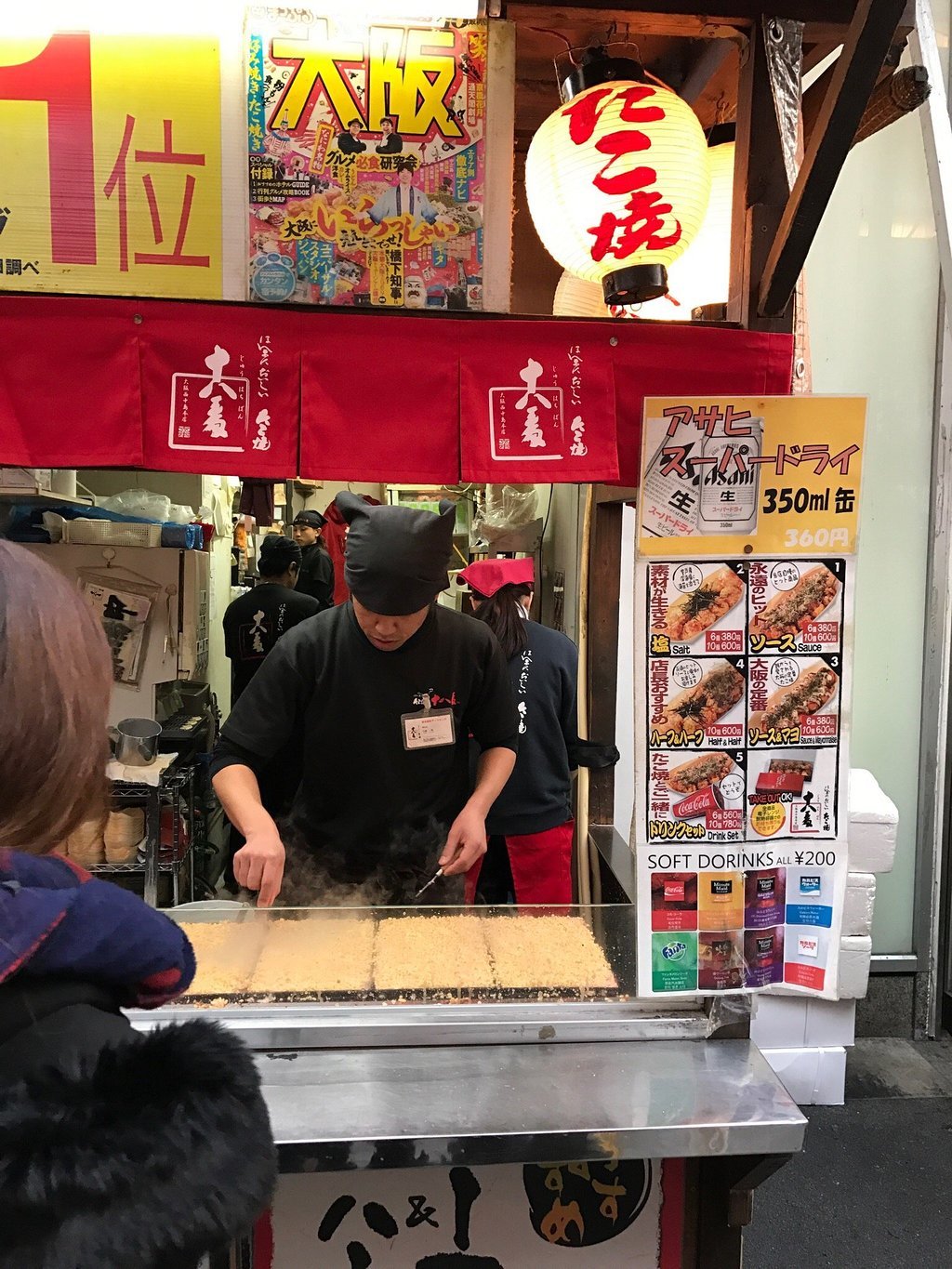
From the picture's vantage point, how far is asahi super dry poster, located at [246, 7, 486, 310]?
261 cm

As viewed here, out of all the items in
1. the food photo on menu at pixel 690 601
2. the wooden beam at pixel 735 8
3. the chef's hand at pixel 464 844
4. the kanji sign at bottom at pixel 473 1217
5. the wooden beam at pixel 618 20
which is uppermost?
the wooden beam at pixel 735 8

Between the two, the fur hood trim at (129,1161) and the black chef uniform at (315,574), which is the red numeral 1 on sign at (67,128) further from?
the black chef uniform at (315,574)

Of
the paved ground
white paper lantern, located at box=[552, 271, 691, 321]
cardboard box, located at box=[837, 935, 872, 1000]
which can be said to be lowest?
the paved ground

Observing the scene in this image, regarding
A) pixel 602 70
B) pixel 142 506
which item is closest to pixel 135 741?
pixel 142 506

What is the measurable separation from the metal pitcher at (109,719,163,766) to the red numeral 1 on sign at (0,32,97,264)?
3.50 m

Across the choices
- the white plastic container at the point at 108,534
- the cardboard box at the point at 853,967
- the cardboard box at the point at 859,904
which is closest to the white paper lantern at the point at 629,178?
the cardboard box at the point at 859,904

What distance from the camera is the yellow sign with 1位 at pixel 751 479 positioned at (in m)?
2.63

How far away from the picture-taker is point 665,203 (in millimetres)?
2576

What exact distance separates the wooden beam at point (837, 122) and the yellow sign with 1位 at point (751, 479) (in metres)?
0.48

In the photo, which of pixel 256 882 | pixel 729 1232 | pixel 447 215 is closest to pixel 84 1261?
pixel 256 882

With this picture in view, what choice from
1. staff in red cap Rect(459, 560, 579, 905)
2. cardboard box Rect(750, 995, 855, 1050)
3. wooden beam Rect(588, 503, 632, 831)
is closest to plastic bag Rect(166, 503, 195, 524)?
staff in red cap Rect(459, 560, 579, 905)

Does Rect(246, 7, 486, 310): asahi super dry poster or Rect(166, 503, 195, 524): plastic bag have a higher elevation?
Rect(246, 7, 486, 310): asahi super dry poster

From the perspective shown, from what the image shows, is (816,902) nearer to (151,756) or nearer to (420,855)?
(420,855)

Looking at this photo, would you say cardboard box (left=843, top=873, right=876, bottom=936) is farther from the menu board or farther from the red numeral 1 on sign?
the red numeral 1 on sign
